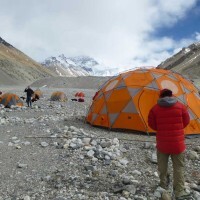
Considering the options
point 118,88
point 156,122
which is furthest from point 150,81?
point 156,122

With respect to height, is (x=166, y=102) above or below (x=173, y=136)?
above

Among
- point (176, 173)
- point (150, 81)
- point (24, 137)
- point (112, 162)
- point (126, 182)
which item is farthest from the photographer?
point (150, 81)

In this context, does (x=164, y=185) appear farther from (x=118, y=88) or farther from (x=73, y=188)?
(x=118, y=88)

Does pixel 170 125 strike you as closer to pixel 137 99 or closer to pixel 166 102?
pixel 166 102

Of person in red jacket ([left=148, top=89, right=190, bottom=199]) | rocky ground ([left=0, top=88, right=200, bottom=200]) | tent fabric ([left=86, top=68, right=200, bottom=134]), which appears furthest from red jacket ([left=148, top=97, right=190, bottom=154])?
tent fabric ([left=86, top=68, right=200, bottom=134])

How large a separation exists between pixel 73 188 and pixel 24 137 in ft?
15.1

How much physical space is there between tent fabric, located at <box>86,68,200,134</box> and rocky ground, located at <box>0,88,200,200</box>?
3.14 feet

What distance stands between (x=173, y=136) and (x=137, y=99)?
22.0 feet

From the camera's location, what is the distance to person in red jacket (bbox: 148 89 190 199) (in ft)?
24.5

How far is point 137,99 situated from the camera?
14.1 metres

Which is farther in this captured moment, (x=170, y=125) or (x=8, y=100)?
(x=8, y=100)

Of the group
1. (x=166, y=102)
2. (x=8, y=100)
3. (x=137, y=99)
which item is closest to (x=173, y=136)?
(x=166, y=102)

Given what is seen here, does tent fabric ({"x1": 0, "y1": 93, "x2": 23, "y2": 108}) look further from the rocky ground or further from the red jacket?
the red jacket

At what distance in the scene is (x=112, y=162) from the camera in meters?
9.46
